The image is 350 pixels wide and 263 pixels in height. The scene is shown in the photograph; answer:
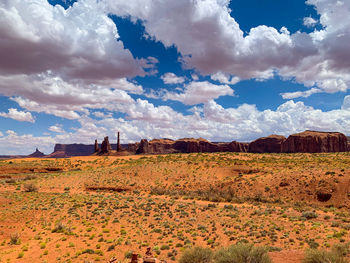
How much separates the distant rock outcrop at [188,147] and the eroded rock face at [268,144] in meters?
6.26

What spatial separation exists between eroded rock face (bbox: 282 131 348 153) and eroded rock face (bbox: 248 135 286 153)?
11911mm

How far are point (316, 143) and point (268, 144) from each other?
29327 mm

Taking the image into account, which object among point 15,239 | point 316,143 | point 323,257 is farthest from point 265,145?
point 15,239

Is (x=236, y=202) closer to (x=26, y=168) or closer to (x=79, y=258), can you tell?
(x=79, y=258)

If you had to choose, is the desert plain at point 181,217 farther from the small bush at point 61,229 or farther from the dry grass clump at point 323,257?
the dry grass clump at point 323,257

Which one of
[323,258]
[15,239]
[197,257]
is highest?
[323,258]

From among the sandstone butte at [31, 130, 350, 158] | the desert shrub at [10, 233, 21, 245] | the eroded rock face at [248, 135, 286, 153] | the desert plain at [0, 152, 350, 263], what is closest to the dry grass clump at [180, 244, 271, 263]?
the desert plain at [0, 152, 350, 263]

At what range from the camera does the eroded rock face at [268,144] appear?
4733 inches

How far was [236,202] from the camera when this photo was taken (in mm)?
29672

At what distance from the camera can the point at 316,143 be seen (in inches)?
3853

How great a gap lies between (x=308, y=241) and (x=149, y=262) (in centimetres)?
1110

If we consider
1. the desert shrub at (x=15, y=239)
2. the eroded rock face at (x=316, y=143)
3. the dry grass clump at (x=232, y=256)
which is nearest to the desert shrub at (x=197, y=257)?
the dry grass clump at (x=232, y=256)

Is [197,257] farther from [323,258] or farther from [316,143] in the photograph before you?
[316,143]

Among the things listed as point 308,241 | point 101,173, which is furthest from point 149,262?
point 101,173
